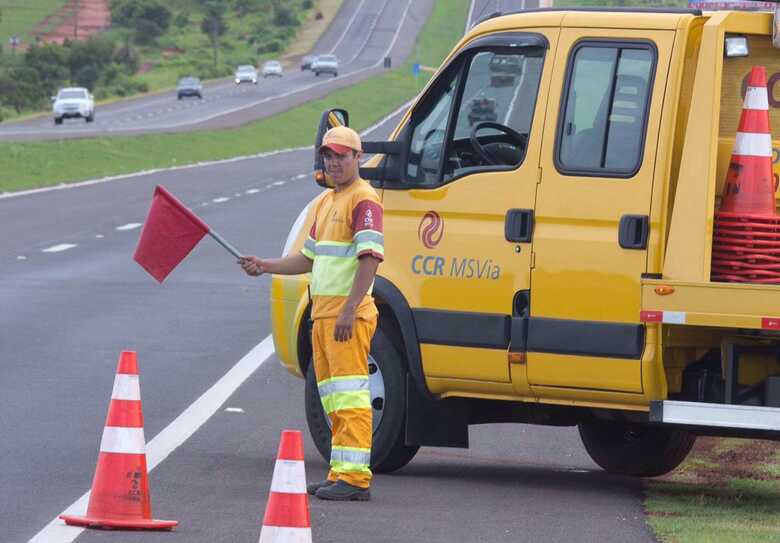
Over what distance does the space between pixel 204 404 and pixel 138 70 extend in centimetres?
14356

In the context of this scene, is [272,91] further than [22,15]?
No

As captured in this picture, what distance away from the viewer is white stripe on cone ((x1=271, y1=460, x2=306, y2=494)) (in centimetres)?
704

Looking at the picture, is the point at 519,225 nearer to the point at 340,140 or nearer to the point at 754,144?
the point at 340,140

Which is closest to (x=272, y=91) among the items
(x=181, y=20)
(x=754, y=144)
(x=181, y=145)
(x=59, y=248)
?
(x=181, y=145)

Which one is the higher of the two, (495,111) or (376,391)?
(495,111)

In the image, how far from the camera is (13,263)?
945 inches

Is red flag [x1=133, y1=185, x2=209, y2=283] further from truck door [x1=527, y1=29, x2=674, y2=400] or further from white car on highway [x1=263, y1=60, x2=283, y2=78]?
white car on highway [x1=263, y1=60, x2=283, y2=78]

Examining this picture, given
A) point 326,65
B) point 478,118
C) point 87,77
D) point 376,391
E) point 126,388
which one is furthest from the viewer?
point 87,77

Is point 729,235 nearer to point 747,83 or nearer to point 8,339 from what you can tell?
point 747,83

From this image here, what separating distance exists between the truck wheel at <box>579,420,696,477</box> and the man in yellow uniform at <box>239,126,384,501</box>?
1.79 m

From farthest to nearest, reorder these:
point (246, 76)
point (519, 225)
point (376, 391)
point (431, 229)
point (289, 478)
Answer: point (246, 76)
point (376, 391)
point (431, 229)
point (519, 225)
point (289, 478)

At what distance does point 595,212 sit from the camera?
30.5 feet

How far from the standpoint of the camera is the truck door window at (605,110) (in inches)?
367

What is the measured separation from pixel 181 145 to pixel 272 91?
4375cm
